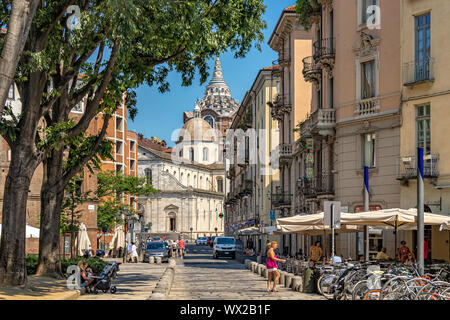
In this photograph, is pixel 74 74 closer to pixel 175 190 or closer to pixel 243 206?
pixel 243 206

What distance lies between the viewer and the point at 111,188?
220 feet

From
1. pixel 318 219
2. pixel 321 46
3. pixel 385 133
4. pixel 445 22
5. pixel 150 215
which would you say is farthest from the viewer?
pixel 150 215

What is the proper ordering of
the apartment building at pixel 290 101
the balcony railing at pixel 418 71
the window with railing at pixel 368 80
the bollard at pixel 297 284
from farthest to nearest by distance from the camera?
the apartment building at pixel 290 101 → the window with railing at pixel 368 80 → the balcony railing at pixel 418 71 → the bollard at pixel 297 284

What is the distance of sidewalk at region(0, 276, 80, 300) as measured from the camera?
1764 centimetres

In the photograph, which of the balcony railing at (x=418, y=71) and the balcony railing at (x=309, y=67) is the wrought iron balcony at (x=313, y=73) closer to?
the balcony railing at (x=309, y=67)

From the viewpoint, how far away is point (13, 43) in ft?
52.4

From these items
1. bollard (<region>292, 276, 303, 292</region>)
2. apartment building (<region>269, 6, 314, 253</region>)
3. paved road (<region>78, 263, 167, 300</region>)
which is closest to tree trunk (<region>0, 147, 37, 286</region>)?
paved road (<region>78, 263, 167, 300</region>)

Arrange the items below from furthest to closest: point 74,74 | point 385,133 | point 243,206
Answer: point 243,206, point 385,133, point 74,74

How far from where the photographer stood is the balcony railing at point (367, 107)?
3384 cm

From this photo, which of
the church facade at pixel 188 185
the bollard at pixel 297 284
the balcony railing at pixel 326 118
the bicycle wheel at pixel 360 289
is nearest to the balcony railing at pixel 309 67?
the balcony railing at pixel 326 118

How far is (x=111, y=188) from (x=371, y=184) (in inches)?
1461

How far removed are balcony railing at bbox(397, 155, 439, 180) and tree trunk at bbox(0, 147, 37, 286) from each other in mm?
16581
